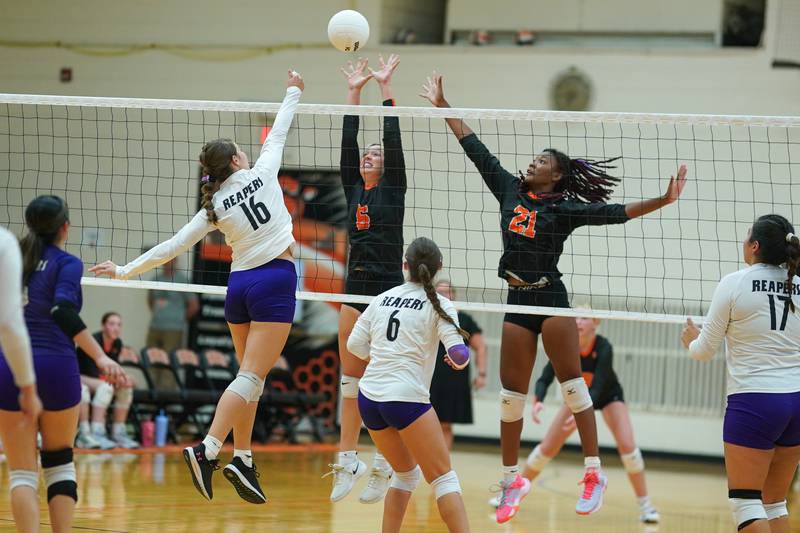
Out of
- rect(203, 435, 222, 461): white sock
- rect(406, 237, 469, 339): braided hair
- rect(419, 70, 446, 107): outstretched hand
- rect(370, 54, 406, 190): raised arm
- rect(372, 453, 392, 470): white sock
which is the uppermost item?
rect(419, 70, 446, 107): outstretched hand

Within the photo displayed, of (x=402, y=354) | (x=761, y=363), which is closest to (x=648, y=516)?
(x=761, y=363)

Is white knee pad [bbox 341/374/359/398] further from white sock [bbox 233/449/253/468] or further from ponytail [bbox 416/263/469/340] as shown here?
ponytail [bbox 416/263/469/340]

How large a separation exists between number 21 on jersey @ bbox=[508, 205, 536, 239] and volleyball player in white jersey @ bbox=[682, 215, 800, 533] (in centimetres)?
157

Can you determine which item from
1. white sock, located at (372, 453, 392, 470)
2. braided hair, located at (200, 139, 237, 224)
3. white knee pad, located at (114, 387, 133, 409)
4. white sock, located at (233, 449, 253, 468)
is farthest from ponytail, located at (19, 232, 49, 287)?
white knee pad, located at (114, 387, 133, 409)

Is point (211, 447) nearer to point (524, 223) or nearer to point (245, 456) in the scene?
point (245, 456)

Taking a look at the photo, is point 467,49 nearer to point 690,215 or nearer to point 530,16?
point 530,16

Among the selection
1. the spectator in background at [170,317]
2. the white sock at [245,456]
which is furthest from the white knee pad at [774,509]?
the spectator in background at [170,317]

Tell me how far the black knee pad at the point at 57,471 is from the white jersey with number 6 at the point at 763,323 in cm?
350

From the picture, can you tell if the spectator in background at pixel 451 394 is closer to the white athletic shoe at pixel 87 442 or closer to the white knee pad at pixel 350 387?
the white athletic shoe at pixel 87 442

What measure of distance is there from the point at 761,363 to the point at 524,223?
1.93 meters

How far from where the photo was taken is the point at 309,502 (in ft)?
32.3

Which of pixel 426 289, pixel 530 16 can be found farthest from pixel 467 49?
pixel 426 289

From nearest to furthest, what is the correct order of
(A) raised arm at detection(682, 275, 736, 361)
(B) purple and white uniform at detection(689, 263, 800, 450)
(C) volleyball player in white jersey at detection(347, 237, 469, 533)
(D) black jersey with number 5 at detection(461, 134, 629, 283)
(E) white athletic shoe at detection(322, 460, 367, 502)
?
(B) purple and white uniform at detection(689, 263, 800, 450) < (A) raised arm at detection(682, 275, 736, 361) < (C) volleyball player in white jersey at detection(347, 237, 469, 533) < (D) black jersey with number 5 at detection(461, 134, 629, 283) < (E) white athletic shoe at detection(322, 460, 367, 502)

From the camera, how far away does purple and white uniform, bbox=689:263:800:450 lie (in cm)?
573
